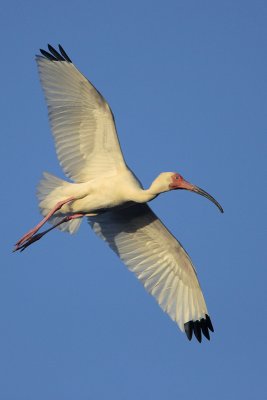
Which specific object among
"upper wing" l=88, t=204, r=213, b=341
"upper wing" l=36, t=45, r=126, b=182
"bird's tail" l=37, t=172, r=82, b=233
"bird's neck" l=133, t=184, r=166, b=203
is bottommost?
"upper wing" l=88, t=204, r=213, b=341

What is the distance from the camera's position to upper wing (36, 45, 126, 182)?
18469mm

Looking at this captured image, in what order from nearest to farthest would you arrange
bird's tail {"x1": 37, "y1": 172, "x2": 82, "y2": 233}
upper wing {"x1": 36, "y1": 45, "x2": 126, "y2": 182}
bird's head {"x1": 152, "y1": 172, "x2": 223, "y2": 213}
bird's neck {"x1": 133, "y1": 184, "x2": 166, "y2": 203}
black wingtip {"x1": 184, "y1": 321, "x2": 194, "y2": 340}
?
1. bird's neck {"x1": 133, "y1": 184, "x2": 166, "y2": 203}
2. upper wing {"x1": 36, "y1": 45, "x2": 126, "y2": 182}
3. bird's head {"x1": 152, "y1": 172, "x2": 223, "y2": 213}
4. bird's tail {"x1": 37, "y1": 172, "x2": 82, "y2": 233}
5. black wingtip {"x1": 184, "y1": 321, "x2": 194, "y2": 340}

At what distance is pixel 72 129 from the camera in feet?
61.9

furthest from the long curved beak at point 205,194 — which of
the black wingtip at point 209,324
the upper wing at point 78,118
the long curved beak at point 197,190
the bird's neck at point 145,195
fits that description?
the black wingtip at point 209,324

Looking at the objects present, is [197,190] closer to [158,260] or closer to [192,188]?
[192,188]

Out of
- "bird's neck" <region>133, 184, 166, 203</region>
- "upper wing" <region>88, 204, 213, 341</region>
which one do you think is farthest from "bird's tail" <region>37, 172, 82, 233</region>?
"bird's neck" <region>133, 184, 166, 203</region>

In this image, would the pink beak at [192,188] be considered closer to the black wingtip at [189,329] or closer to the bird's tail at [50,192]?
the bird's tail at [50,192]

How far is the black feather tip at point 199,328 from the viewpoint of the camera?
19.8 m

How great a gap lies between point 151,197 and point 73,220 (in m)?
2.08

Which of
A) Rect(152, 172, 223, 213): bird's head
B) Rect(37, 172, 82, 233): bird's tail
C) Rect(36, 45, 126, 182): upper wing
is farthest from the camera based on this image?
Rect(37, 172, 82, 233): bird's tail

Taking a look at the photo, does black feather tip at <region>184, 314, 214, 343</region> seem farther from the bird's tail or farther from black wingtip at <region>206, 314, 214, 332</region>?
the bird's tail

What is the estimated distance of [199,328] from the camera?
19.9 m

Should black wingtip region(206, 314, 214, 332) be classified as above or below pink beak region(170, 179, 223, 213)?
below

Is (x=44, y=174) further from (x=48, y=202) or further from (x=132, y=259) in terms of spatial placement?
(x=132, y=259)
